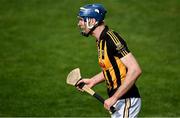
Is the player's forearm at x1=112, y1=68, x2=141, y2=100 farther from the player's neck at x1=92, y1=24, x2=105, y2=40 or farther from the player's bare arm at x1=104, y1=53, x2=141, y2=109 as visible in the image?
the player's neck at x1=92, y1=24, x2=105, y2=40

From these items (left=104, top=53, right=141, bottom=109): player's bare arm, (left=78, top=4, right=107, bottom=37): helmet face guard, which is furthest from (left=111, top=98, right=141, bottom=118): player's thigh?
(left=78, top=4, right=107, bottom=37): helmet face guard

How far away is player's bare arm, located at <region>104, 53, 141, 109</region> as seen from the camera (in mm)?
9586

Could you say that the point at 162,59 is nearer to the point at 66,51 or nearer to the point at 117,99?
the point at 66,51

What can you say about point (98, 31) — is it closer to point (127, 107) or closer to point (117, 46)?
point (117, 46)

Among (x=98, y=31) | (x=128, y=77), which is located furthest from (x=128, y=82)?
(x=98, y=31)

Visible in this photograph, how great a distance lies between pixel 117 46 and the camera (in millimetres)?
9758

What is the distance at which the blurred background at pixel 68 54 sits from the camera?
639 inches

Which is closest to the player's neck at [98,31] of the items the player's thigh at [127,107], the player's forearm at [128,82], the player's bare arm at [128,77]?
the player's bare arm at [128,77]

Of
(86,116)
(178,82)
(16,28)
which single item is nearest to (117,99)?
(86,116)

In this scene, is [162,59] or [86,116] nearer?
A: [86,116]

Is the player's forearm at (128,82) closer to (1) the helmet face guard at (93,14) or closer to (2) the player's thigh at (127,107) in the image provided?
(2) the player's thigh at (127,107)

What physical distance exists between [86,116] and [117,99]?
18.5ft

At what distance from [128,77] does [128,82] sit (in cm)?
8

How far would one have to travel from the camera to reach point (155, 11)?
24.3 metres
